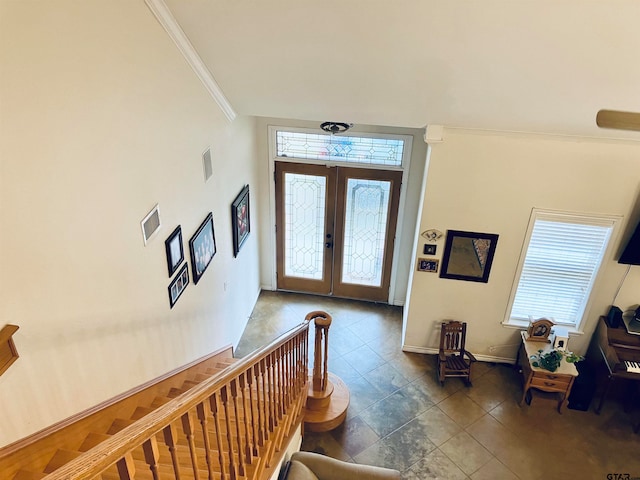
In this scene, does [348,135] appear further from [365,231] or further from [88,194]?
[88,194]

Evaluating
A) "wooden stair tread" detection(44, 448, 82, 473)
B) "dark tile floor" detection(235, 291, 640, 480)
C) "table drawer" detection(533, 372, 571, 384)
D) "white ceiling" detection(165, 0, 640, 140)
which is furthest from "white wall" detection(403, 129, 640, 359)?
"wooden stair tread" detection(44, 448, 82, 473)

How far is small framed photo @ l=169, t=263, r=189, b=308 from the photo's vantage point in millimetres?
3615

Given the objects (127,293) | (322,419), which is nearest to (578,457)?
(322,419)

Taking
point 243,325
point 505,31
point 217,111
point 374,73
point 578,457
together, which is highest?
point 505,31

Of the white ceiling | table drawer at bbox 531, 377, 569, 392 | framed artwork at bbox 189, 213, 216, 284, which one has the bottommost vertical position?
table drawer at bbox 531, 377, 569, 392

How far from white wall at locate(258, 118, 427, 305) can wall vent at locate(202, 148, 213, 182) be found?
5.63ft

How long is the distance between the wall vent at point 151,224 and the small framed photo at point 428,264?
302 centimetres

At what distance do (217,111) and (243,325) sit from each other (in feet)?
9.54

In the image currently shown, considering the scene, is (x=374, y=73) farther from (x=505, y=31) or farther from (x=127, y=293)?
(x=127, y=293)

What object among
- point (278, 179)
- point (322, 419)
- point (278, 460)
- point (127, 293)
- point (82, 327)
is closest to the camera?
point (82, 327)

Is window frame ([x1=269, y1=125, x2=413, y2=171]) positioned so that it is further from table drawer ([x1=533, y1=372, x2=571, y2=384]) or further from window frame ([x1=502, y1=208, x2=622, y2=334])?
table drawer ([x1=533, y1=372, x2=571, y2=384])

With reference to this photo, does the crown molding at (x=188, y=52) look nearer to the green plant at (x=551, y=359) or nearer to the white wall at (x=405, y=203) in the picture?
the white wall at (x=405, y=203)

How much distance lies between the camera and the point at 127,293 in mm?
2990

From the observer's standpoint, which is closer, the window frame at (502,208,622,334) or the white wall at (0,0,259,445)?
the white wall at (0,0,259,445)
